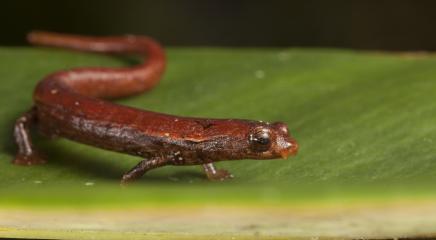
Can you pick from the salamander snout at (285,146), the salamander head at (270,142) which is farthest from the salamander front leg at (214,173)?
the salamander snout at (285,146)

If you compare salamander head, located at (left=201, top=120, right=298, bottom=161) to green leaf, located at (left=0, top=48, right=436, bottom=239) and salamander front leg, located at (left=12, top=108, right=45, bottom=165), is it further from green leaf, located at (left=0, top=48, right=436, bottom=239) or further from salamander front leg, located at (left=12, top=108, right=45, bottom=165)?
salamander front leg, located at (left=12, top=108, right=45, bottom=165)

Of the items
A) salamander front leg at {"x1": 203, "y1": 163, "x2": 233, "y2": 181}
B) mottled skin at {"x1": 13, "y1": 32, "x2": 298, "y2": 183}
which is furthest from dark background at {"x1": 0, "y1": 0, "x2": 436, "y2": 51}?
salamander front leg at {"x1": 203, "y1": 163, "x2": 233, "y2": 181}

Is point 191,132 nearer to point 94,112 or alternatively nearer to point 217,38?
point 94,112

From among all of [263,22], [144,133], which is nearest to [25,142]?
[144,133]

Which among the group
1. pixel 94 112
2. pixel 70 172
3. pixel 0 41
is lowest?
pixel 70 172

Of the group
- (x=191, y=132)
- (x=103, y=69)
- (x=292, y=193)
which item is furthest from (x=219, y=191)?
(x=103, y=69)
